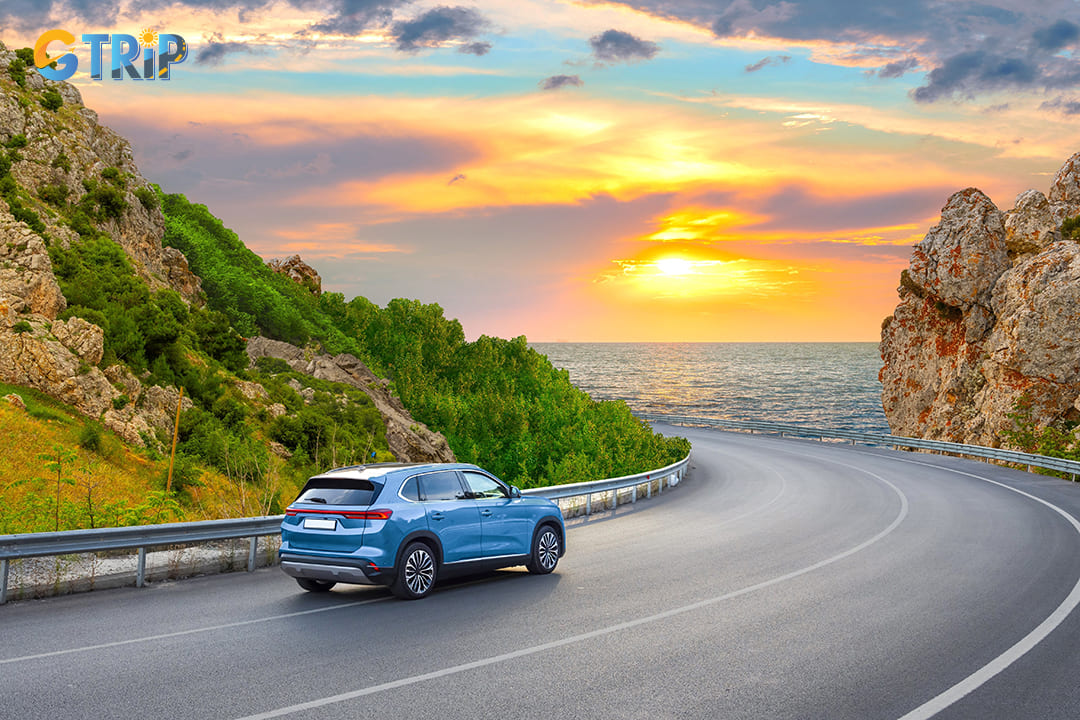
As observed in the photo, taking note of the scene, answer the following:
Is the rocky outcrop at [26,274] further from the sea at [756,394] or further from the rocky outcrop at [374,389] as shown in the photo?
the sea at [756,394]

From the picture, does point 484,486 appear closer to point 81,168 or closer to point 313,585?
point 313,585

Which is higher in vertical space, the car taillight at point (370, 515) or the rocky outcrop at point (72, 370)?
the rocky outcrop at point (72, 370)

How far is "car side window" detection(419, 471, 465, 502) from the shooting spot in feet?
34.7

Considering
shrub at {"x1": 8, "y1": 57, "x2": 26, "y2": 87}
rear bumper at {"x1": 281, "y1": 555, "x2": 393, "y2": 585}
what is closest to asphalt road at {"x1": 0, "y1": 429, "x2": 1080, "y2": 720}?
rear bumper at {"x1": 281, "y1": 555, "x2": 393, "y2": 585}

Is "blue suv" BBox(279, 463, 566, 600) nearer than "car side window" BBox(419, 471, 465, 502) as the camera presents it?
Yes

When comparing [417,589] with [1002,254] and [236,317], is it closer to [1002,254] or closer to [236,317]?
[236,317]

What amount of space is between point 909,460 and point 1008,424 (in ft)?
19.1

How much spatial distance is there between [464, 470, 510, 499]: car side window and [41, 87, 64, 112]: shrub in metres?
28.3

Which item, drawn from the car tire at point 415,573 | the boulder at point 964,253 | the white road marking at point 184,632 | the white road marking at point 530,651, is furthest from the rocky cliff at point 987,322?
the white road marking at point 184,632

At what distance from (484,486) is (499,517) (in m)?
0.50

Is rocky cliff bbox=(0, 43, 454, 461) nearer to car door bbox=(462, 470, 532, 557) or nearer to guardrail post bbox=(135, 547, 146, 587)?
guardrail post bbox=(135, 547, 146, 587)

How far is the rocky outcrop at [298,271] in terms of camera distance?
160 feet

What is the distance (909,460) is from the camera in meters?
36.1

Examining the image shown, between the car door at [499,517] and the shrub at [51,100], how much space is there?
93.3ft
